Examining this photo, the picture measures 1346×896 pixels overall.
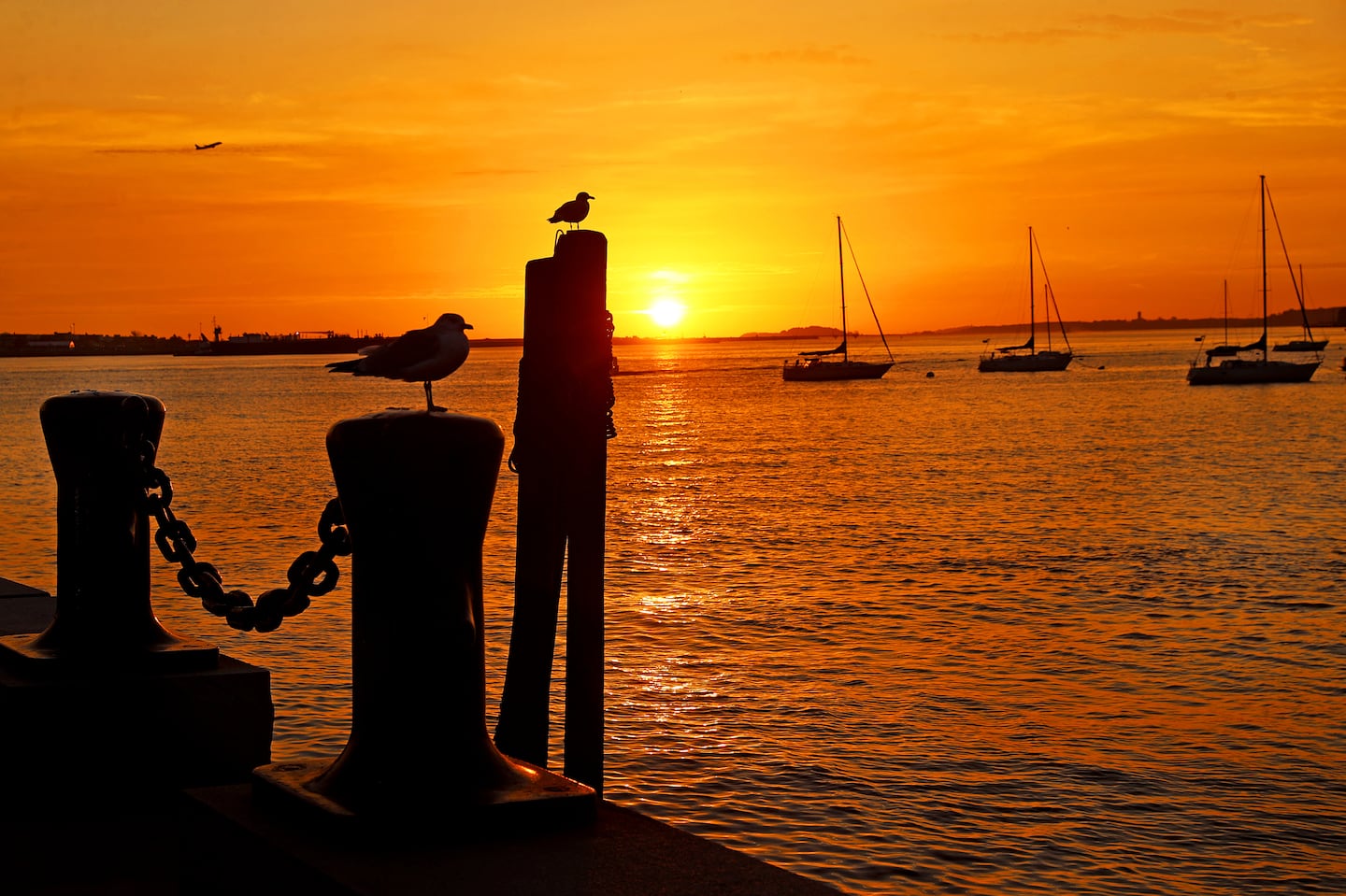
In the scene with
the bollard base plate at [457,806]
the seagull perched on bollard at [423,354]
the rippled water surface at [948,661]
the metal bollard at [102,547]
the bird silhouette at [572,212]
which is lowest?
the rippled water surface at [948,661]

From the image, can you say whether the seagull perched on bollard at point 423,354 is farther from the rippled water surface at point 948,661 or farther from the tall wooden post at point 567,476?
the rippled water surface at point 948,661

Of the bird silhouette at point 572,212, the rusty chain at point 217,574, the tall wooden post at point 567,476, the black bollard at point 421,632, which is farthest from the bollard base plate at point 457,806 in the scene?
the bird silhouette at point 572,212

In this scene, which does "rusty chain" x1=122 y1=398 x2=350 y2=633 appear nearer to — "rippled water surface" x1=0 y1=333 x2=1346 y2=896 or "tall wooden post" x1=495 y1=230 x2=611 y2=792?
"tall wooden post" x1=495 y1=230 x2=611 y2=792

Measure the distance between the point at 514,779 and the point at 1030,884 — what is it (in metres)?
5.18

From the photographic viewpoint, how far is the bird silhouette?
6.55m

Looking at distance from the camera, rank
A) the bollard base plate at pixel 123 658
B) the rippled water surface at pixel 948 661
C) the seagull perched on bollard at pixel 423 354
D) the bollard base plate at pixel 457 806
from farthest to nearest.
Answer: the rippled water surface at pixel 948 661 < the bollard base plate at pixel 123 658 < the seagull perched on bollard at pixel 423 354 < the bollard base plate at pixel 457 806

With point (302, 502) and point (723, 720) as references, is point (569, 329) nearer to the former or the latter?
point (723, 720)

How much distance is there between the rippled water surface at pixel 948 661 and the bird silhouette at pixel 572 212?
4.18 metres

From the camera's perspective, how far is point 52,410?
5.82 metres

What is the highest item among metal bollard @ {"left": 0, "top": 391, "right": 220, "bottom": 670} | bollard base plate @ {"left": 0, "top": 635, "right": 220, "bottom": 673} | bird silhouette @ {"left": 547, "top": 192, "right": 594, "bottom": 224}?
bird silhouette @ {"left": 547, "top": 192, "right": 594, "bottom": 224}

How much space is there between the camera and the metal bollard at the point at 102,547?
579cm

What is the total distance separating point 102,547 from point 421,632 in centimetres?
246

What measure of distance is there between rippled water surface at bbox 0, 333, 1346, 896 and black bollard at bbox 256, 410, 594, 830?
4.71 m

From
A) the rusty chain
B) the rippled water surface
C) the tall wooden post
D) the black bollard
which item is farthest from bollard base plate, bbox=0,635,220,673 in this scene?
the rippled water surface
